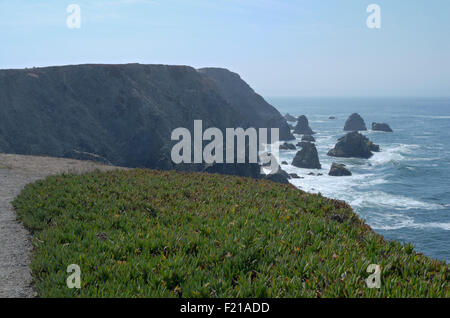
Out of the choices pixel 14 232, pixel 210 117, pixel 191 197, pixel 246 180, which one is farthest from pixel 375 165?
pixel 14 232

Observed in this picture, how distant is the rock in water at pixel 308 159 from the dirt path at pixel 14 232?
46812mm

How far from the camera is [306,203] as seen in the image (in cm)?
1126

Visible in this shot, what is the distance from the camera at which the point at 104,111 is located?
63.5m

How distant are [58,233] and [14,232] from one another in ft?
7.09

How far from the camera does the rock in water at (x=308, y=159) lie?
198ft

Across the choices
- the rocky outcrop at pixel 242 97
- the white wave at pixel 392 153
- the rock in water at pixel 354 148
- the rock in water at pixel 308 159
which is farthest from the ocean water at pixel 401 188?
the rocky outcrop at pixel 242 97

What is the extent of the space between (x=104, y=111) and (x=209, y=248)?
201 ft

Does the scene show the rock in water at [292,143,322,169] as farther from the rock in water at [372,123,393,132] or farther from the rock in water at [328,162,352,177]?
the rock in water at [372,123,393,132]

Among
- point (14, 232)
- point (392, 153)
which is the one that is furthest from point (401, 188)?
point (14, 232)

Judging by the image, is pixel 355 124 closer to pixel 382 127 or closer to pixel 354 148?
pixel 382 127

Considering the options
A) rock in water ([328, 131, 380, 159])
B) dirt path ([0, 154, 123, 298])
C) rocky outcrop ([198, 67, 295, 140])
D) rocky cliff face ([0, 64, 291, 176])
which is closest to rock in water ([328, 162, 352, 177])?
rock in water ([328, 131, 380, 159])

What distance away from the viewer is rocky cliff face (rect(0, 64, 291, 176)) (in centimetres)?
5328

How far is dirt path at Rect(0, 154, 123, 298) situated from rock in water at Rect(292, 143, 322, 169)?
4681 cm

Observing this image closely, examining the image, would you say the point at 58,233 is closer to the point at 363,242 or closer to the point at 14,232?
the point at 14,232
